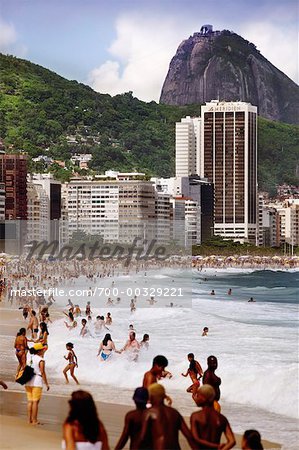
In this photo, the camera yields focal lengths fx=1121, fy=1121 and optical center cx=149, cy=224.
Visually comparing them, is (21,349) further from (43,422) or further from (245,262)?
(245,262)

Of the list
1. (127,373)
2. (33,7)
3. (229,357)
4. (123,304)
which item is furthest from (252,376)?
(33,7)

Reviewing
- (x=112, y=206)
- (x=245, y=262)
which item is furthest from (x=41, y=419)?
(x=245, y=262)

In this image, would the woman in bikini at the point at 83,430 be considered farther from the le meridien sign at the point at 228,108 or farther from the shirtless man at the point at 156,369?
the le meridien sign at the point at 228,108

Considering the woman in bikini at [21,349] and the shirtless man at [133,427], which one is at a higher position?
the shirtless man at [133,427]

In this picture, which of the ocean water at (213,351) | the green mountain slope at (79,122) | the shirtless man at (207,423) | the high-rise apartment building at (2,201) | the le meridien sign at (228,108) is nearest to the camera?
the shirtless man at (207,423)

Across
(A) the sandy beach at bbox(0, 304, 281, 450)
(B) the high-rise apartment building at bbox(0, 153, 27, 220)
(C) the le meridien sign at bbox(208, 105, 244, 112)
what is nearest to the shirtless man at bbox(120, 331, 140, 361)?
(A) the sandy beach at bbox(0, 304, 281, 450)

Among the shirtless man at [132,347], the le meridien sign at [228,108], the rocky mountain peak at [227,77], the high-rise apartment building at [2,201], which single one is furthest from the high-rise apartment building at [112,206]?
the shirtless man at [132,347]

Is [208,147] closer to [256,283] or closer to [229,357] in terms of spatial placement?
[256,283]
